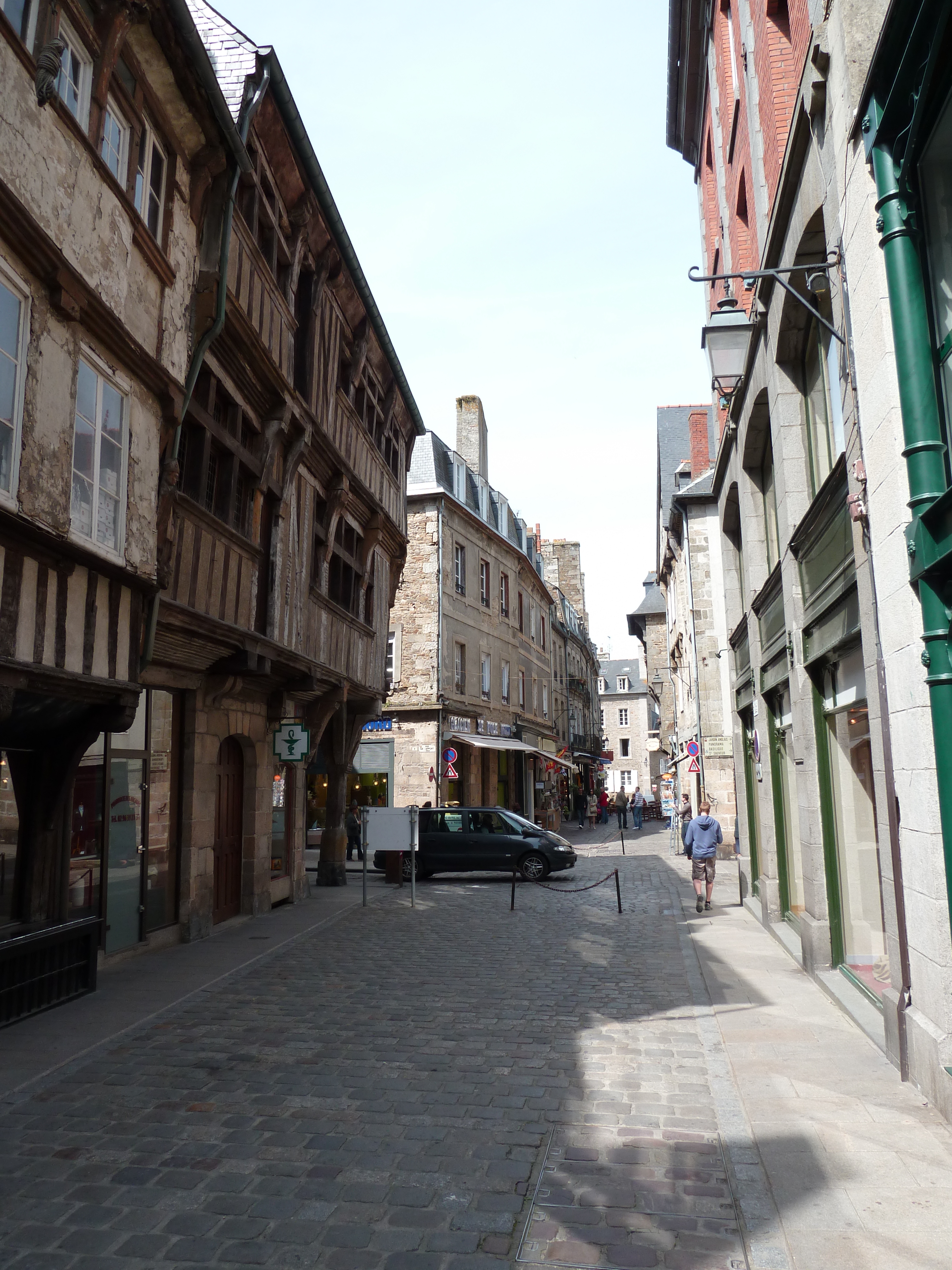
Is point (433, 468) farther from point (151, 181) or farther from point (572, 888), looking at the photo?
point (151, 181)

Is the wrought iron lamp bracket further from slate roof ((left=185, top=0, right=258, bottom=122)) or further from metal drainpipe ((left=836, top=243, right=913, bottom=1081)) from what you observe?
slate roof ((left=185, top=0, right=258, bottom=122))

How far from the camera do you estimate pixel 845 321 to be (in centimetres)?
646

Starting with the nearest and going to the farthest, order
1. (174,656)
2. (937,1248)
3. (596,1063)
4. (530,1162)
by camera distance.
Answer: (937,1248), (530,1162), (596,1063), (174,656)

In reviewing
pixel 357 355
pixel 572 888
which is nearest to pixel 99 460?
pixel 357 355

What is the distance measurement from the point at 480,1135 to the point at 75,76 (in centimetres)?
773

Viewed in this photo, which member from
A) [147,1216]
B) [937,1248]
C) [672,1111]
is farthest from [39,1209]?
[937,1248]

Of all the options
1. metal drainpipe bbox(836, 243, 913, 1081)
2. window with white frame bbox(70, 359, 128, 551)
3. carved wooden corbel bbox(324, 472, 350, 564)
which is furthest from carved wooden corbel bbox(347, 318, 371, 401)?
metal drainpipe bbox(836, 243, 913, 1081)

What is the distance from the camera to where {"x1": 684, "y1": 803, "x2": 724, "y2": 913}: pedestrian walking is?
43.2 feet

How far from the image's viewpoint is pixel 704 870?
13.2 m

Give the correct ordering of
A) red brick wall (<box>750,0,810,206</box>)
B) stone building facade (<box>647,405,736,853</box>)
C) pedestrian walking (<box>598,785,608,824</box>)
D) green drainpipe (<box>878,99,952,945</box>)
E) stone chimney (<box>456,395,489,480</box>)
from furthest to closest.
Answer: pedestrian walking (<box>598,785,608,824</box>) < stone chimney (<box>456,395,489,480</box>) < stone building facade (<box>647,405,736,853</box>) < red brick wall (<box>750,0,810,206</box>) < green drainpipe (<box>878,99,952,945</box>)

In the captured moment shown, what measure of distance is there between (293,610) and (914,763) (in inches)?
350

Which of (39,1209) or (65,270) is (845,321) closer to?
(65,270)

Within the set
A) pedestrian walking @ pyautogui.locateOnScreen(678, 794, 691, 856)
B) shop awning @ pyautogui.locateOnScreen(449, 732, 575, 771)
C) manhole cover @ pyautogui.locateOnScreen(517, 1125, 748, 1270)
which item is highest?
shop awning @ pyautogui.locateOnScreen(449, 732, 575, 771)

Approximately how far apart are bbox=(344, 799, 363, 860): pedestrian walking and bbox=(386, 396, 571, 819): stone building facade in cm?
246
